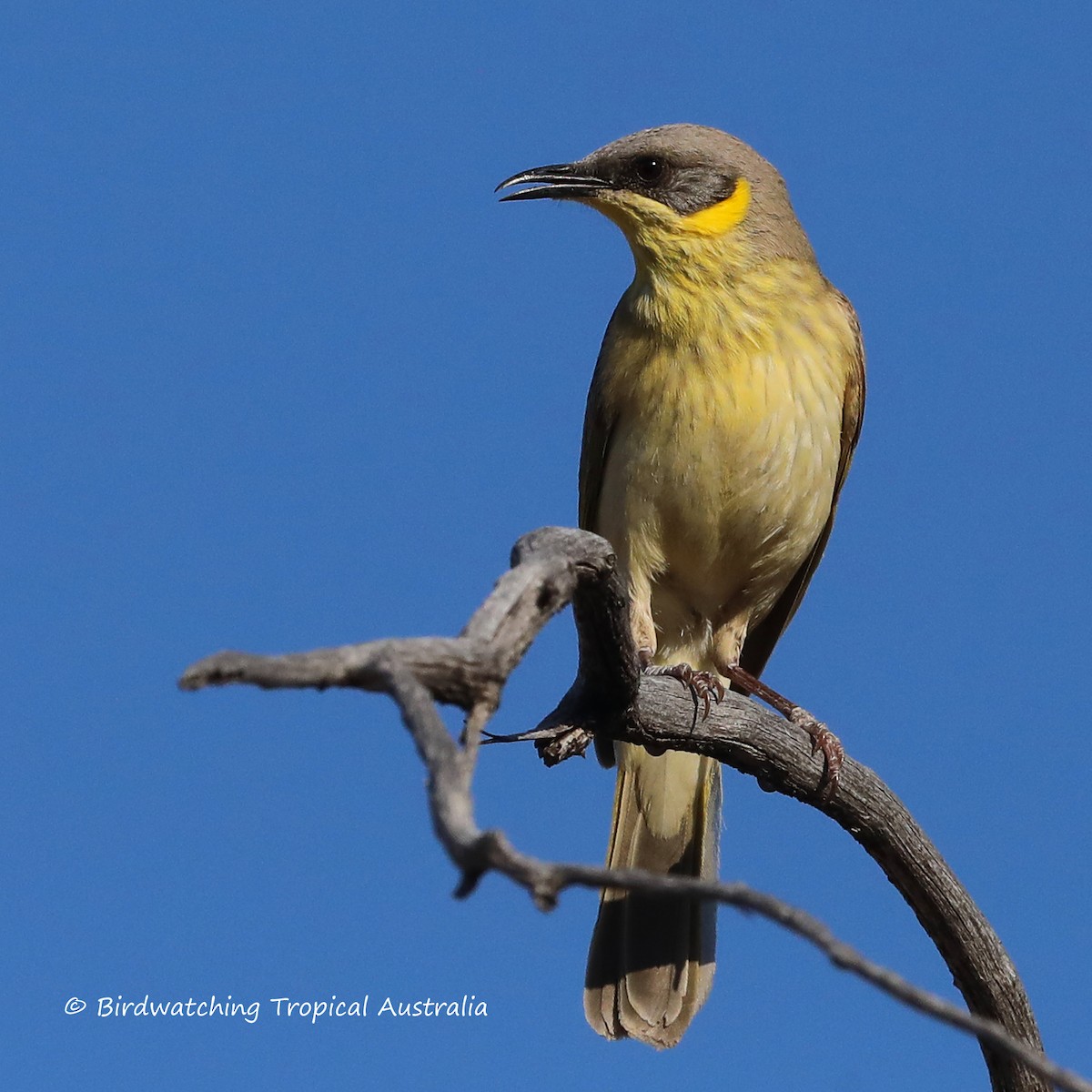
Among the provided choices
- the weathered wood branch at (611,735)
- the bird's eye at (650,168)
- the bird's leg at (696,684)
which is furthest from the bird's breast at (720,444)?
the weathered wood branch at (611,735)

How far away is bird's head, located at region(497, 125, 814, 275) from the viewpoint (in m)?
7.00

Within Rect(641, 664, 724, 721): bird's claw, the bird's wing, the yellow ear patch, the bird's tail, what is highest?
the yellow ear patch

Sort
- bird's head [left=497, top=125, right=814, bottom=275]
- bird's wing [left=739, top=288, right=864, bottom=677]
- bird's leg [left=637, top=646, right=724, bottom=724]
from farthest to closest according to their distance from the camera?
bird's wing [left=739, top=288, right=864, bottom=677] → bird's head [left=497, top=125, right=814, bottom=275] → bird's leg [left=637, top=646, right=724, bottom=724]

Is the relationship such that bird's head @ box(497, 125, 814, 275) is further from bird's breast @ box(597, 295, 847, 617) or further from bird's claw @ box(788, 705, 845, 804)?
bird's claw @ box(788, 705, 845, 804)

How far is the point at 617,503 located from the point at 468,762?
4.41 metres

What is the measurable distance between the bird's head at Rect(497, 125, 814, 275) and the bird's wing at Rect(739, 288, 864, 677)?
22.4 inches

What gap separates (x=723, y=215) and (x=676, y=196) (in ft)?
0.77

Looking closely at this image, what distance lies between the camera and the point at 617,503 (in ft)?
22.7

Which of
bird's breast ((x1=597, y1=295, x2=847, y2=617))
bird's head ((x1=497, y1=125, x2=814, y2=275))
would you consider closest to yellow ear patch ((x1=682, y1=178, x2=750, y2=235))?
bird's head ((x1=497, y1=125, x2=814, y2=275))

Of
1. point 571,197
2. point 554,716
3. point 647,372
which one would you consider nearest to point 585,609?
point 554,716

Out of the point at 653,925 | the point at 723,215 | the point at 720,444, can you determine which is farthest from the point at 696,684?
the point at 723,215

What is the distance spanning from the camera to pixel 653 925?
284 inches

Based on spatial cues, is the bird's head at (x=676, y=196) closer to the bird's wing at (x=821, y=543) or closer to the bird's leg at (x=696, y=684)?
the bird's wing at (x=821, y=543)

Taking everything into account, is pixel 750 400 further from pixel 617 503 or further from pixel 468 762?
pixel 468 762
